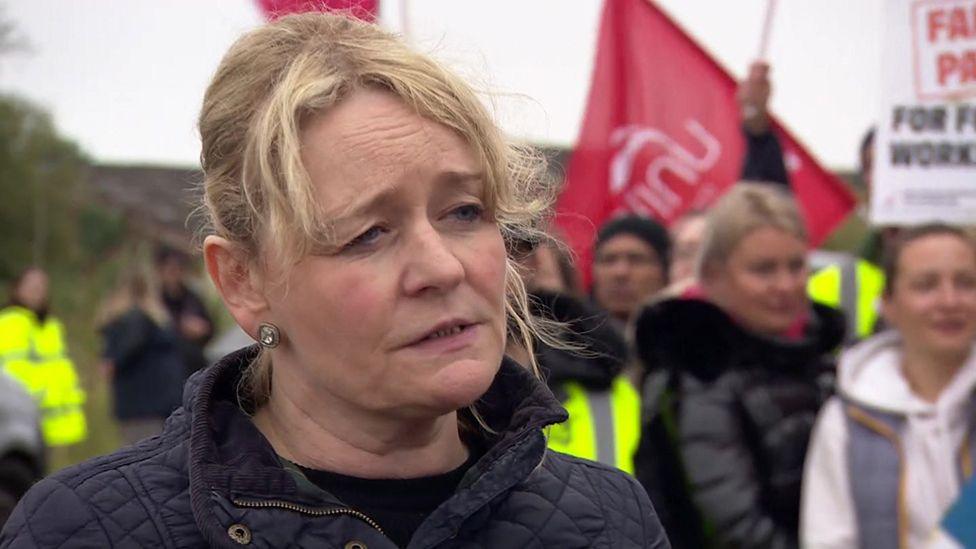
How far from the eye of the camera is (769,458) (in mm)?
4113

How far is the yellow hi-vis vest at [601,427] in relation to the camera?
4.25 meters

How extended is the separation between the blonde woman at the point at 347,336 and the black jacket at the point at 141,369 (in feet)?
30.3

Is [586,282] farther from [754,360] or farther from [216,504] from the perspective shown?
[216,504]

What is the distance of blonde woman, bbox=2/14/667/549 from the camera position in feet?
5.88

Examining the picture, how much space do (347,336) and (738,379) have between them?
2510 millimetres

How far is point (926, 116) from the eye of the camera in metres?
4.99

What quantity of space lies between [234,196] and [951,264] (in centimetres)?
272

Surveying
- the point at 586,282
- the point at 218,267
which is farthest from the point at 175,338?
the point at 218,267

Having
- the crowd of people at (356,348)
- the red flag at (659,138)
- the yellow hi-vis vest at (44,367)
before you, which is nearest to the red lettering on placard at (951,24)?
the red flag at (659,138)

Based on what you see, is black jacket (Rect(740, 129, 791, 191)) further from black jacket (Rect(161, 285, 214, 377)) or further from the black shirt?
black jacket (Rect(161, 285, 214, 377))

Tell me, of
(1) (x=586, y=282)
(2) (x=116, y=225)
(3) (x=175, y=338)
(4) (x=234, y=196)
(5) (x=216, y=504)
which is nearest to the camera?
(5) (x=216, y=504)

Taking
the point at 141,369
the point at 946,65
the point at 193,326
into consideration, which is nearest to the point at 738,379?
the point at 946,65

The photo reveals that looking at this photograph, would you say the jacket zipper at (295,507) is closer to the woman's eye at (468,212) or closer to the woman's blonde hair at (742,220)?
the woman's eye at (468,212)

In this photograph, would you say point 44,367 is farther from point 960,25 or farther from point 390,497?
point 390,497
